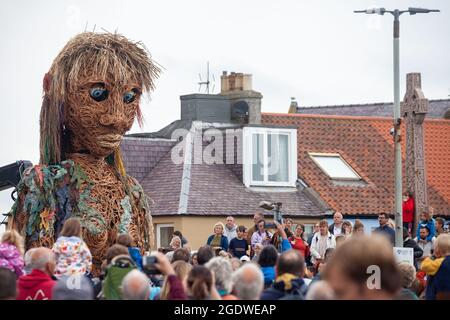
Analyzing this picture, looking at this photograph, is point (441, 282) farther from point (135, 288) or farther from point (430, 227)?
point (430, 227)

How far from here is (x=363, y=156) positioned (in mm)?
40500

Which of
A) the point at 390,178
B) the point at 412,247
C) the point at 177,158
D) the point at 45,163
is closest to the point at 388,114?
the point at 390,178

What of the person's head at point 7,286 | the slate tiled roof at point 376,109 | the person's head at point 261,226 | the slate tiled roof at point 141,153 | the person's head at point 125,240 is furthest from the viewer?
the slate tiled roof at point 376,109

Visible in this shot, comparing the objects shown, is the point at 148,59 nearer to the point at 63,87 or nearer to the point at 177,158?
the point at 63,87

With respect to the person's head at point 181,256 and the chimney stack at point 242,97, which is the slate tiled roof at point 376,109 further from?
the person's head at point 181,256

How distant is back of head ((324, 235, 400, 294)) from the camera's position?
8.20 m

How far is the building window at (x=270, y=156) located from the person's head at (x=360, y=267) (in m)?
28.3

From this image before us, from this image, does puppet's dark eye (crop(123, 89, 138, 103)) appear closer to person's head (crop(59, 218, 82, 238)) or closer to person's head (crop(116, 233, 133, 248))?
person's head (crop(116, 233, 133, 248))

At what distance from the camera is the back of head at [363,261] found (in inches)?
323

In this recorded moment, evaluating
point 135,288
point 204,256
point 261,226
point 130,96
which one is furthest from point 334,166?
point 135,288

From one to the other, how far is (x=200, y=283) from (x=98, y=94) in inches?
252

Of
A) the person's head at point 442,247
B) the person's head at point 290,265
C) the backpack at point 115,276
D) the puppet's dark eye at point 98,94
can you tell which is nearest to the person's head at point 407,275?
the person's head at point 442,247

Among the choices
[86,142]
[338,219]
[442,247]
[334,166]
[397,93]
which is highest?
[397,93]

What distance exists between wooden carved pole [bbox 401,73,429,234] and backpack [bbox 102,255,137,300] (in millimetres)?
16762
